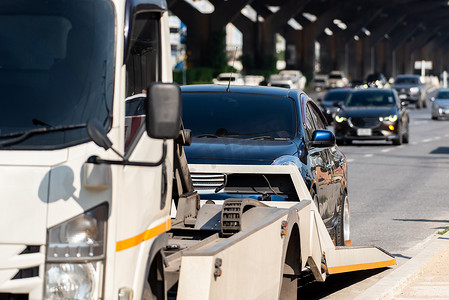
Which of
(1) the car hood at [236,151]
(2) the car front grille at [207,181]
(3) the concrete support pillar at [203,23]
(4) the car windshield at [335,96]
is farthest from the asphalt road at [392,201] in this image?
(3) the concrete support pillar at [203,23]

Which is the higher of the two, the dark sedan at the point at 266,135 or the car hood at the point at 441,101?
the car hood at the point at 441,101

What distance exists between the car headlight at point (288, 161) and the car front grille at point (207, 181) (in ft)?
2.93

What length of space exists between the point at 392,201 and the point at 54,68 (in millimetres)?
12822

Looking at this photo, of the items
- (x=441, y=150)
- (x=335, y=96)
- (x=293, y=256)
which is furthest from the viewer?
(x=335, y=96)

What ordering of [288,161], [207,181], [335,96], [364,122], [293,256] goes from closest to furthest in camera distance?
[293,256] → [207,181] → [288,161] → [364,122] → [335,96]

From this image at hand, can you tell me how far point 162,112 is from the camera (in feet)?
15.6

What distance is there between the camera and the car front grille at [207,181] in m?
8.67

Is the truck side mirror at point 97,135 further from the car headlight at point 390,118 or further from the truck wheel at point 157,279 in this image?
the car headlight at point 390,118

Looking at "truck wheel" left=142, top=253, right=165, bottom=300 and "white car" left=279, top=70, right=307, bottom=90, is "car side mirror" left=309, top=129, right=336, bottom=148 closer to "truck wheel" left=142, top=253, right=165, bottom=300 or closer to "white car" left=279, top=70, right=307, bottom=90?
"truck wheel" left=142, top=253, right=165, bottom=300

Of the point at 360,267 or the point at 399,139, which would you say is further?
the point at 399,139

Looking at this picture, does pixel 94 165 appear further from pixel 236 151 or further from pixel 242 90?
pixel 242 90

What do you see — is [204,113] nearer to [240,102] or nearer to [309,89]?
[240,102]

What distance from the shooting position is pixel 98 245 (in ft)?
15.0

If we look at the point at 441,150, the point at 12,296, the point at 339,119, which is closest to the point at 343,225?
the point at 12,296
